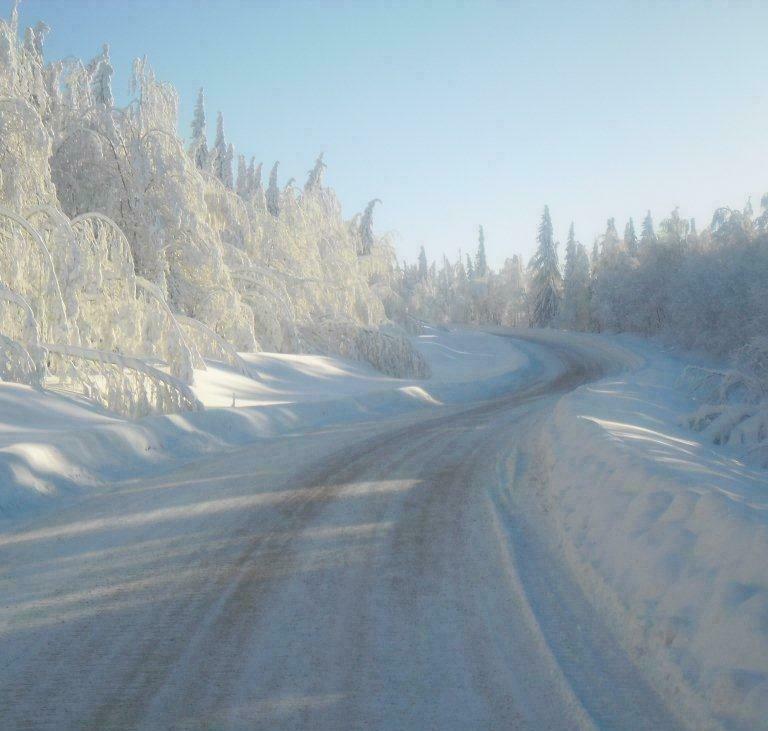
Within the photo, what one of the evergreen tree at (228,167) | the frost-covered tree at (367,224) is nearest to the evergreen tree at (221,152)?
the evergreen tree at (228,167)

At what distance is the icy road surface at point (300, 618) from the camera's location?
10.5ft

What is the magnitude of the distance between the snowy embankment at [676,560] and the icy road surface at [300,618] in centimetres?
23

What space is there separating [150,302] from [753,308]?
29494 millimetres

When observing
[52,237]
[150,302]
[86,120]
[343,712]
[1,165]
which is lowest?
[343,712]

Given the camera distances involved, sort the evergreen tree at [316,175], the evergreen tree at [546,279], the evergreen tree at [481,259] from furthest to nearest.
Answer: the evergreen tree at [481,259] < the evergreen tree at [546,279] < the evergreen tree at [316,175]

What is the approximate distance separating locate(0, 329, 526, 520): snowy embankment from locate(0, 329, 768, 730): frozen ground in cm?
6

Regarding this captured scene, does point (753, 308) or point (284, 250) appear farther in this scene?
point (753, 308)

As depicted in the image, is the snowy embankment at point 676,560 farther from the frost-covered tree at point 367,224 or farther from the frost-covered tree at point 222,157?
the frost-covered tree at point 222,157

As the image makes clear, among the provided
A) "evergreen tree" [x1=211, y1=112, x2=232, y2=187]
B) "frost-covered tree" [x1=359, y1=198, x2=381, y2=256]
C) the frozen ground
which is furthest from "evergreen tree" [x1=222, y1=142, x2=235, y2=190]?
the frozen ground

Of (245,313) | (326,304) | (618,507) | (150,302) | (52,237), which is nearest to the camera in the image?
(618,507)

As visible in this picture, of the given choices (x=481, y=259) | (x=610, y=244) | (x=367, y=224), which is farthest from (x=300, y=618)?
(x=481, y=259)

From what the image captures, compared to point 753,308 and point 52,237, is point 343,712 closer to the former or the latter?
point 52,237

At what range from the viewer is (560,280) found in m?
74.1

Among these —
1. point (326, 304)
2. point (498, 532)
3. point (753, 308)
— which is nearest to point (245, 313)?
point (326, 304)
